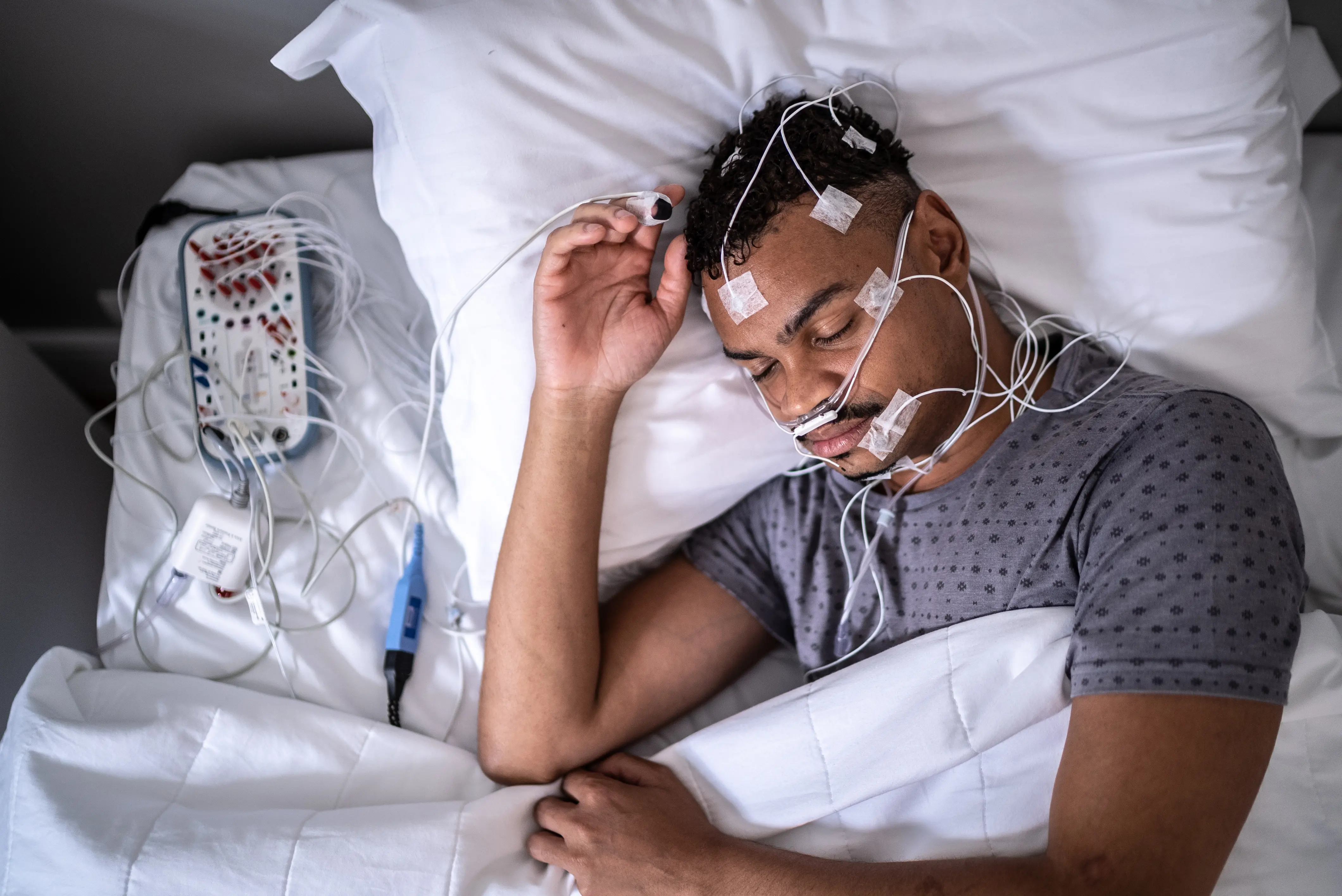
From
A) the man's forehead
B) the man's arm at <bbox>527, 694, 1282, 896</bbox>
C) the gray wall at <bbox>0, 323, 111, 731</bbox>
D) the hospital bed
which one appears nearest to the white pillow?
the hospital bed

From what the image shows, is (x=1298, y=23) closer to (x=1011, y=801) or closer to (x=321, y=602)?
(x=1011, y=801)

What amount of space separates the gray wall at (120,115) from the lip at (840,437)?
1.05m

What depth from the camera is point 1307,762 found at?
1.11 metres

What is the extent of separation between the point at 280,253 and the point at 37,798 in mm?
881

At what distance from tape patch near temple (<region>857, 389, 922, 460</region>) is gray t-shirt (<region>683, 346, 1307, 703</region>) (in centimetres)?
16

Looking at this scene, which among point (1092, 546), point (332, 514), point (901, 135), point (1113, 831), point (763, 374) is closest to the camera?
point (1113, 831)

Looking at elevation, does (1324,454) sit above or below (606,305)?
below

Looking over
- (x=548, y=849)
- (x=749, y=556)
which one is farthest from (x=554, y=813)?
(x=749, y=556)

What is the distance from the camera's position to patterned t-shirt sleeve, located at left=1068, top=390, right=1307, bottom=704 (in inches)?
37.9

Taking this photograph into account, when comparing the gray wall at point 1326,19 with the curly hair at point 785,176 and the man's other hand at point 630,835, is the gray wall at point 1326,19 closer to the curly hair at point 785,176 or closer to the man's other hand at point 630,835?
the curly hair at point 785,176

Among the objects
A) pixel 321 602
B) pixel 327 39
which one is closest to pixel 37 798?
pixel 321 602

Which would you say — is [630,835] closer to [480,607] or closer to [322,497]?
[480,607]

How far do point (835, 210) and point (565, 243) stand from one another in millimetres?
370

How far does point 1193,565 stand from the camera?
3.26ft
